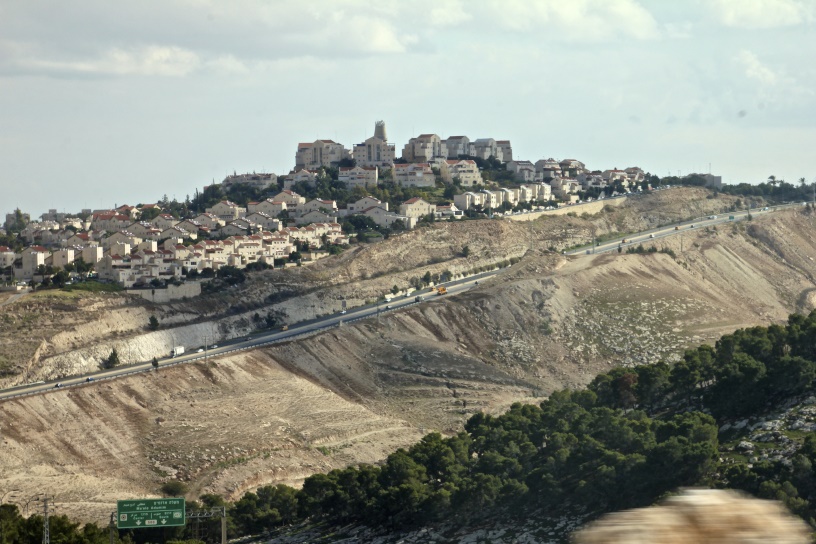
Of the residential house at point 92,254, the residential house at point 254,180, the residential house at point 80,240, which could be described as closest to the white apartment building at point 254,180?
the residential house at point 254,180

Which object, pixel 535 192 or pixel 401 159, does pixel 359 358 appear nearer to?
pixel 535 192

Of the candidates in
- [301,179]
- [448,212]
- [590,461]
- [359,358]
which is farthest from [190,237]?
[590,461]

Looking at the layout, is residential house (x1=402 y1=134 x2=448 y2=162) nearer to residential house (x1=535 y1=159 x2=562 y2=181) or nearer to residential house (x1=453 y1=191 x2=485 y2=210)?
residential house (x1=535 y1=159 x2=562 y2=181)

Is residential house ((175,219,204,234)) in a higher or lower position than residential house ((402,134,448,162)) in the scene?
lower

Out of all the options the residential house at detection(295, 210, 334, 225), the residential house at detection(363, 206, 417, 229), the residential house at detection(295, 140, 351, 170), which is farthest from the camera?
the residential house at detection(295, 140, 351, 170)

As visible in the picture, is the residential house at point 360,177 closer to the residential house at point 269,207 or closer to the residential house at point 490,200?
the residential house at point 490,200

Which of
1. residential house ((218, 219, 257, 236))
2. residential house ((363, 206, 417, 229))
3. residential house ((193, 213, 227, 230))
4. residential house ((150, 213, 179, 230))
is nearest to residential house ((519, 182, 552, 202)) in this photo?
residential house ((363, 206, 417, 229))

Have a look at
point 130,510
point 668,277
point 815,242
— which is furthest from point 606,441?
point 815,242

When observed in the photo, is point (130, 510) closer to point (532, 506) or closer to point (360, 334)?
point (532, 506)
